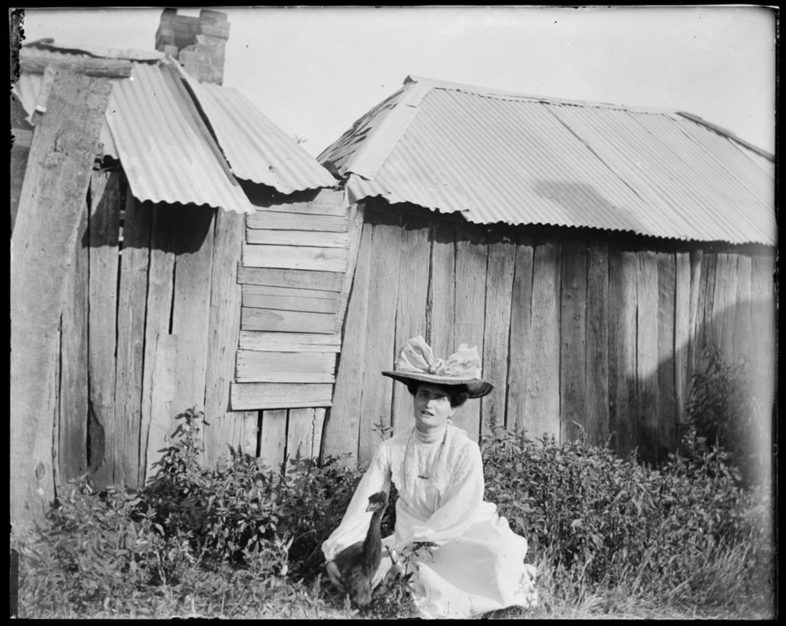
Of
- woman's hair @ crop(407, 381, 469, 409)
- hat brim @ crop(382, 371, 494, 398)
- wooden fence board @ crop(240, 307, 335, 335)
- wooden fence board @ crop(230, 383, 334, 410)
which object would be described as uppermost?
wooden fence board @ crop(240, 307, 335, 335)

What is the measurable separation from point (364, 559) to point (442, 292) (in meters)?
2.69

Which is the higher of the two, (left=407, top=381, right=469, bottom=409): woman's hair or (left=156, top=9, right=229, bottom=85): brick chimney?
(left=156, top=9, right=229, bottom=85): brick chimney

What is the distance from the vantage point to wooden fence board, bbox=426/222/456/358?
20.9ft

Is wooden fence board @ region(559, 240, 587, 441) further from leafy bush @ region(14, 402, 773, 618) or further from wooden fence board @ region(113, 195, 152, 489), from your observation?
wooden fence board @ region(113, 195, 152, 489)

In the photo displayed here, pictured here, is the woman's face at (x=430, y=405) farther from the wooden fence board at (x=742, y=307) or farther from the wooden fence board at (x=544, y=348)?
the wooden fence board at (x=742, y=307)

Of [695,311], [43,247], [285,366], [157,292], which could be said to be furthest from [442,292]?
[43,247]

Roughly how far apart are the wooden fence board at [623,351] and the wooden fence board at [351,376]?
2285mm

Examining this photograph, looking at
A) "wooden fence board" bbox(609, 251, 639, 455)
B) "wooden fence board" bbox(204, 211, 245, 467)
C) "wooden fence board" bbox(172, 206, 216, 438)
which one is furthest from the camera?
"wooden fence board" bbox(609, 251, 639, 455)

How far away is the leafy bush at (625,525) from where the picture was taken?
504cm

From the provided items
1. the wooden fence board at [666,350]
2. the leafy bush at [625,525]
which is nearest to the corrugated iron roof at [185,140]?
the leafy bush at [625,525]

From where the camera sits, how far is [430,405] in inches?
177

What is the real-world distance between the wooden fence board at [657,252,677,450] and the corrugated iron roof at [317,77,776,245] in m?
0.40

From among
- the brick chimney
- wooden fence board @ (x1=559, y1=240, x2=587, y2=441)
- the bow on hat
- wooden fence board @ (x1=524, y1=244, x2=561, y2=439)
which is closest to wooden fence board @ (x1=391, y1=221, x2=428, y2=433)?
wooden fence board @ (x1=524, y1=244, x2=561, y2=439)

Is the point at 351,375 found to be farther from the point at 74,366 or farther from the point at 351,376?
the point at 74,366
